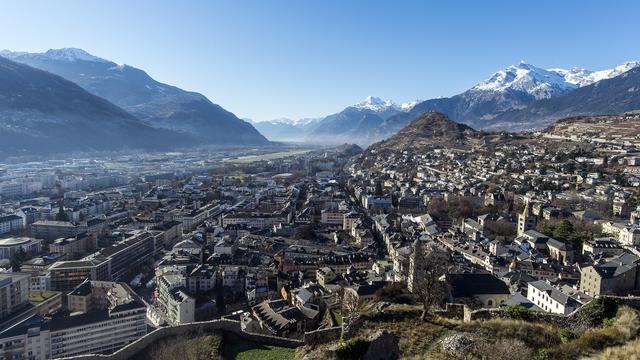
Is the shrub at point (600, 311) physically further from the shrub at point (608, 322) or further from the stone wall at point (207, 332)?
the stone wall at point (207, 332)

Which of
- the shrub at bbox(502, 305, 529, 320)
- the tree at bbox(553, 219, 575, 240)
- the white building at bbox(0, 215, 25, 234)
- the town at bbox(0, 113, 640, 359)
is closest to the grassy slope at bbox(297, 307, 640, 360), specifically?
the shrub at bbox(502, 305, 529, 320)

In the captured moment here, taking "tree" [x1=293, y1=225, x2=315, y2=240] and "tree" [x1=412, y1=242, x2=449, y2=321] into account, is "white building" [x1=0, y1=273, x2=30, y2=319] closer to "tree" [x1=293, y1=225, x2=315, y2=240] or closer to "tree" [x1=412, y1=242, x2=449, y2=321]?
"tree" [x1=293, y1=225, x2=315, y2=240]

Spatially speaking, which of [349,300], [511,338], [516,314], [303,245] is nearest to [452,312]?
[516,314]

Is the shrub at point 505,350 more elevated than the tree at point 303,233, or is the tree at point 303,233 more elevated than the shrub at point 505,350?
the shrub at point 505,350

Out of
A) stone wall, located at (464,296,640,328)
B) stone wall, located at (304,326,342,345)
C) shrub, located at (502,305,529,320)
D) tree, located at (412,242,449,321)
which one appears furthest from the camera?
tree, located at (412,242,449,321)

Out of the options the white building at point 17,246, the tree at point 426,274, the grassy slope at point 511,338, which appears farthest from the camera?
the white building at point 17,246

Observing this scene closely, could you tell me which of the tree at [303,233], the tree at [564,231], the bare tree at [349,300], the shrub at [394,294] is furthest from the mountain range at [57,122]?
the tree at [564,231]
